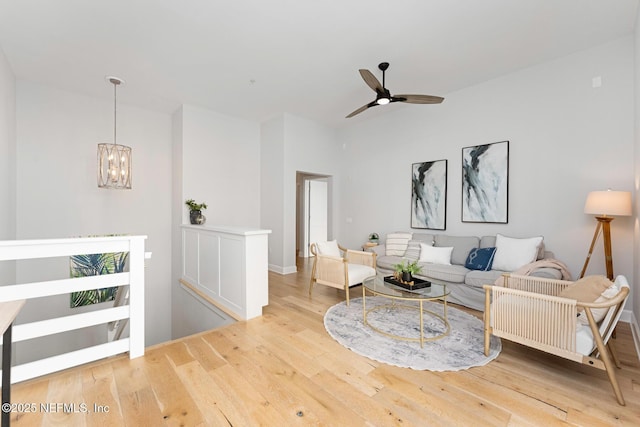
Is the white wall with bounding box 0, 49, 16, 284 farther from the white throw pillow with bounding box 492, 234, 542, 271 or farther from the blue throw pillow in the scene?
the white throw pillow with bounding box 492, 234, 542, 271

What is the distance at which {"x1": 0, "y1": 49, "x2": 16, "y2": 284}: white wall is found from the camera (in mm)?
3039

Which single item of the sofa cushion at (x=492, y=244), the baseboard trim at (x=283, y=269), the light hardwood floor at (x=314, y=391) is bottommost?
the light hardwood floor at (x=314, y=391)

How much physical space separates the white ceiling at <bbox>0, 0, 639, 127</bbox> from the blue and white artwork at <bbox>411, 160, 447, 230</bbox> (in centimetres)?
129

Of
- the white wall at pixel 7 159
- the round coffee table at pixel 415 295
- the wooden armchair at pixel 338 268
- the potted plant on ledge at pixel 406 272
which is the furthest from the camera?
the wooden armchair at pixel 338 268

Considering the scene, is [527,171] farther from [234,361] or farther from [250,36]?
[234,361]

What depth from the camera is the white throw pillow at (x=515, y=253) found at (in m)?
3.31

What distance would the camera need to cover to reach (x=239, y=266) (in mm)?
3111

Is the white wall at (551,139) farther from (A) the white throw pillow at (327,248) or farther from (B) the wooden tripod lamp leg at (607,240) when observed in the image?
(A) the white throw pillow at (327,248)

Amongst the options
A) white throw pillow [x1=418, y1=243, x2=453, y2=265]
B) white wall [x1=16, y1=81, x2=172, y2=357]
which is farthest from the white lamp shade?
white wall [x1=16, y1=81, x2=172, y2=357]

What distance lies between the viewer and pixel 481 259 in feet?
11.7

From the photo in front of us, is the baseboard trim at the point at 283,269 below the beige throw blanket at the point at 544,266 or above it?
below

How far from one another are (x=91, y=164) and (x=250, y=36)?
133 inches

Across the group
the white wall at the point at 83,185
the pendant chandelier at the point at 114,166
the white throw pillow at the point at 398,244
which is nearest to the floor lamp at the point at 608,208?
the white throw pillow at the point at 398,244

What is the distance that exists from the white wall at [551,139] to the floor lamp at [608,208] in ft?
1.23
